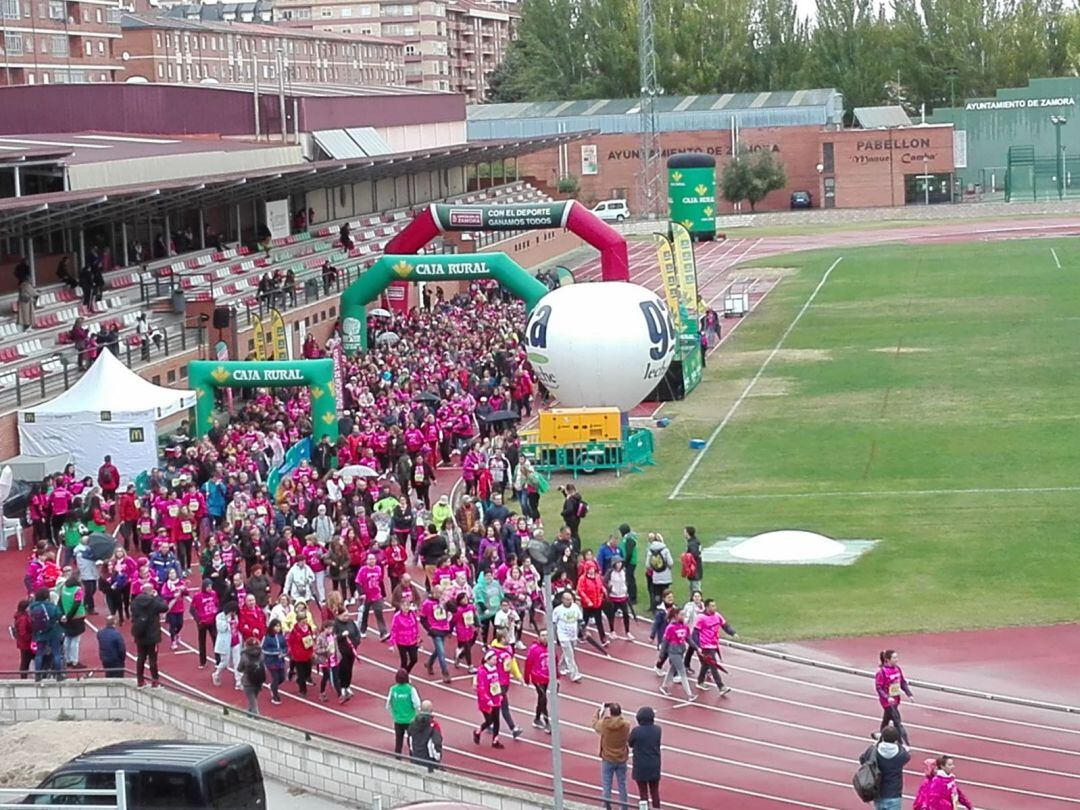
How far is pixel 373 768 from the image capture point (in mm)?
19250

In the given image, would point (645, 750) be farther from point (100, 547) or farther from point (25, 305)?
point (25, 305)

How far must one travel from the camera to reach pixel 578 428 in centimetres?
3753

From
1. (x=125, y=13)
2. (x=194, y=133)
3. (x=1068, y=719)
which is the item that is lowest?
(x=1068, y=719)

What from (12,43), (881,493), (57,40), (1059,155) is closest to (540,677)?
(881,493)

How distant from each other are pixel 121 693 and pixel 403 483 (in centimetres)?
1040

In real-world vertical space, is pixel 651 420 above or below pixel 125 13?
below

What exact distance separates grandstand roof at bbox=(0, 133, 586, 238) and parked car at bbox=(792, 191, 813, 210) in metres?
33.7

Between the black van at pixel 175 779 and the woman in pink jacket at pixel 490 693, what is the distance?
3295 mm

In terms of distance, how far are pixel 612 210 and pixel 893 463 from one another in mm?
67450

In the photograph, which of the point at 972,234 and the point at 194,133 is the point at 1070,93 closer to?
the point at 972,234

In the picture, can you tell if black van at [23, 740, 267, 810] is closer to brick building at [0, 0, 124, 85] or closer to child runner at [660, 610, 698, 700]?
child runner at [660, 610, 698, 700]

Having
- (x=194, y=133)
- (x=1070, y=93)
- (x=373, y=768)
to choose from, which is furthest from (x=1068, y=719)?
(x=1070, y=93)

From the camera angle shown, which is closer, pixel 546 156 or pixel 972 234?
pixel 972 234

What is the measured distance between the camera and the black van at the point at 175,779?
17500mm
